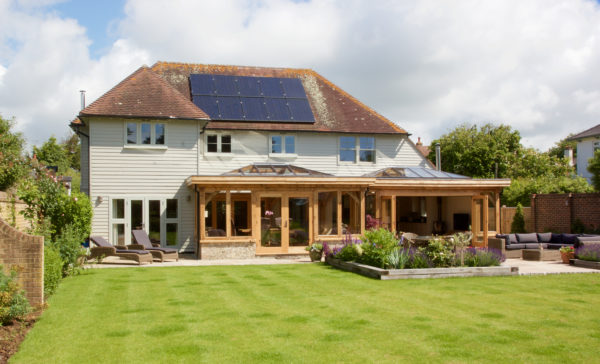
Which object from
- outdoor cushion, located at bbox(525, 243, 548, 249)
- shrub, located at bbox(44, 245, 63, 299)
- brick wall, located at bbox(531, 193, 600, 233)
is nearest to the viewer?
shrub, located at bbox(44, 245, 63, 299)

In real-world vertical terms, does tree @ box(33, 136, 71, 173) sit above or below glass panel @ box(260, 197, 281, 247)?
above

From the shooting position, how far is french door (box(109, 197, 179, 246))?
20.5m

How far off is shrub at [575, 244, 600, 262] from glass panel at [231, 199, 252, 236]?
1103 cm

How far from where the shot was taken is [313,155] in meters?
24.0

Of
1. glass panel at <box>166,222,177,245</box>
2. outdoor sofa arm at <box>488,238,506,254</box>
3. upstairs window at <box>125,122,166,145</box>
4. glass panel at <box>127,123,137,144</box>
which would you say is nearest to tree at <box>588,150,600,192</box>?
outdoor sofa arm at <box>488,238,506,254</box>

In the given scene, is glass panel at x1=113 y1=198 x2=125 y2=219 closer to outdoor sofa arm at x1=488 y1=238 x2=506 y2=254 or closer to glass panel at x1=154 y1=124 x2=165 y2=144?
glass panel at x1=154 y1=124 x2=165 y2=144

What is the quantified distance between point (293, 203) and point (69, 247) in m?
8.48

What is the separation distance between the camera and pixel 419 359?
6.50 meters

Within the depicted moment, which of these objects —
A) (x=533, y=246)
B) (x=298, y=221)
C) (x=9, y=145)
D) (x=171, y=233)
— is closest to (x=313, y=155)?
(x=298, y=221)

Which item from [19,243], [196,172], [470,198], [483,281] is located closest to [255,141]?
[196,172]

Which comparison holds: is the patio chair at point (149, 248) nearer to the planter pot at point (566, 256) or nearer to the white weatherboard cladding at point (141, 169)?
the white weatherboard cladding at point (141, 169)

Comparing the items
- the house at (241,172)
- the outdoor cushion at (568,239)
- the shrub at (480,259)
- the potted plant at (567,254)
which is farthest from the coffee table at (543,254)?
the shrub at (480,259)

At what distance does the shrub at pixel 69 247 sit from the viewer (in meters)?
13.3

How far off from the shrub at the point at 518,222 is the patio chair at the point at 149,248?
16709 mm
